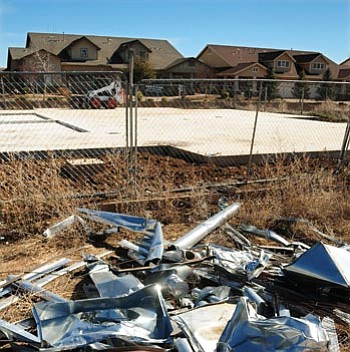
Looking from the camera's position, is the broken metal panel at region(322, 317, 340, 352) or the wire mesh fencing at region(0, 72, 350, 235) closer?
the broken metal panel at region(322, 317, 340, 352)

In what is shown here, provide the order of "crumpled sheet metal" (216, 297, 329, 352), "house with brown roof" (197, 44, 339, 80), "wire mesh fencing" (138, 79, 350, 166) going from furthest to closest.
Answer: "house with brown roof" (197, 44, 339, 80) < "wire mesh fencing" (138, 79, 350, 166) < "crumpled sheet metal" (216, 297, 329, 352)

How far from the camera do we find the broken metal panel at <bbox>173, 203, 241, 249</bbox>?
4.35m

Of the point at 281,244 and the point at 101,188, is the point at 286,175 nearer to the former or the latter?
the point at 281,244

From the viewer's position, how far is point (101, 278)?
11.4ft

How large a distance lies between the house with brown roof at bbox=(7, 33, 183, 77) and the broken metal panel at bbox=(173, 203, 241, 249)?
Answer: 38.8m

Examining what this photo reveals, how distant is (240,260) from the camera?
3.88m

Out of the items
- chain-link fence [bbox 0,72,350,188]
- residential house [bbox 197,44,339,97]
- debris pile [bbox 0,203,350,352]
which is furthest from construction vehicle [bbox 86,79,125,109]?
residential house [bbox 197,44,339,97]

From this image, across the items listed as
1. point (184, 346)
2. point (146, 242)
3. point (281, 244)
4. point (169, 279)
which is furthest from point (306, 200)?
point (184, 346)

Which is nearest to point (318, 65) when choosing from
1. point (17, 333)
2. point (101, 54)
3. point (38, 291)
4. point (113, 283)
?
point (101, 54)

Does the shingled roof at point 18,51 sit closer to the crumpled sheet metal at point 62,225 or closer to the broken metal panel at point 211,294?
the crumpled sheet metal at point 62,225

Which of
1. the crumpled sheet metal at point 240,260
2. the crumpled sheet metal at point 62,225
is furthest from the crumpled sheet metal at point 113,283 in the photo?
the crumpled sheet metal at point 62,225

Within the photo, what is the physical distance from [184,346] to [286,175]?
15.6ft

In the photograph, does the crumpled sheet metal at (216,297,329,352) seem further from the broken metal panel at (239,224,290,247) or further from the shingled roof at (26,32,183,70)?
the shingled roof at (26,32,183,70)

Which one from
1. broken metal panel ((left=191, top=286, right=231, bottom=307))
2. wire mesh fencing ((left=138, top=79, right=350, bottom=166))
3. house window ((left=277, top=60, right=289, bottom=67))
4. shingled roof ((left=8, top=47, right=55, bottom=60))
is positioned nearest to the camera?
broken metal panel ((left=191, top=286, right=231, bottom=307))
